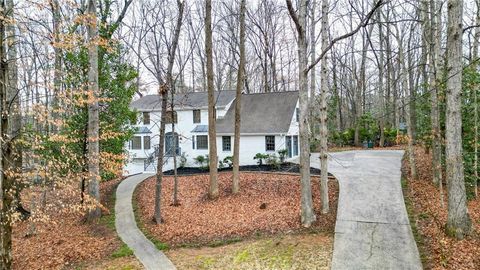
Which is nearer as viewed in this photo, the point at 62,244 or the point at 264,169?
the point at 62,244

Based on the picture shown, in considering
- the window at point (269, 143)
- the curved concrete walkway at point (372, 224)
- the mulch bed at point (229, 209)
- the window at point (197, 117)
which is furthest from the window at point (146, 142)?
the curved concrete walkway at point (372, 224)

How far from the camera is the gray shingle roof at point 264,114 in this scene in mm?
19502

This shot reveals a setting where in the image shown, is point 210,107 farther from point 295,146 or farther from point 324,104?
point 295,146

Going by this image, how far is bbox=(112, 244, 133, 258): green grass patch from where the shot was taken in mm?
8086

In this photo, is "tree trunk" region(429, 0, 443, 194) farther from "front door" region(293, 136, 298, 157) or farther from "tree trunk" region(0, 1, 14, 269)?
"tree trunk" region(0, 1, 14, 269)

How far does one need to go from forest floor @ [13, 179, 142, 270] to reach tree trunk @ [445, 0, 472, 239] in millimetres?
7682

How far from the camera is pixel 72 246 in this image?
8.99 metres

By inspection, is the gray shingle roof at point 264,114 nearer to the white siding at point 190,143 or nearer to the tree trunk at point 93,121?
the white siding at point 190,143

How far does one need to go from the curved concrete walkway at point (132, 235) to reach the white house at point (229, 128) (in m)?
4.87

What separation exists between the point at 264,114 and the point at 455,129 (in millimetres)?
13885

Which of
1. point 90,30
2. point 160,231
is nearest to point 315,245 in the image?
→ point 160,231

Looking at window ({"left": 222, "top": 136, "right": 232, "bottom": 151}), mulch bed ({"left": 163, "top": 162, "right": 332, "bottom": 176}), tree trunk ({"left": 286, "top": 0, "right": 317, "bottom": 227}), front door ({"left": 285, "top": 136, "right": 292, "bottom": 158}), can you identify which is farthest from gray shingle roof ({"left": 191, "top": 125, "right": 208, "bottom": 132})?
tree trunk ({"left": 286, "top": 0, "right": 317, "bottom": 227})

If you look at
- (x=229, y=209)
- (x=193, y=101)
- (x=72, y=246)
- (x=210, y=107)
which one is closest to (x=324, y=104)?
(x=210, y=107)

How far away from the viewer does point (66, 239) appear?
966 centimetres
